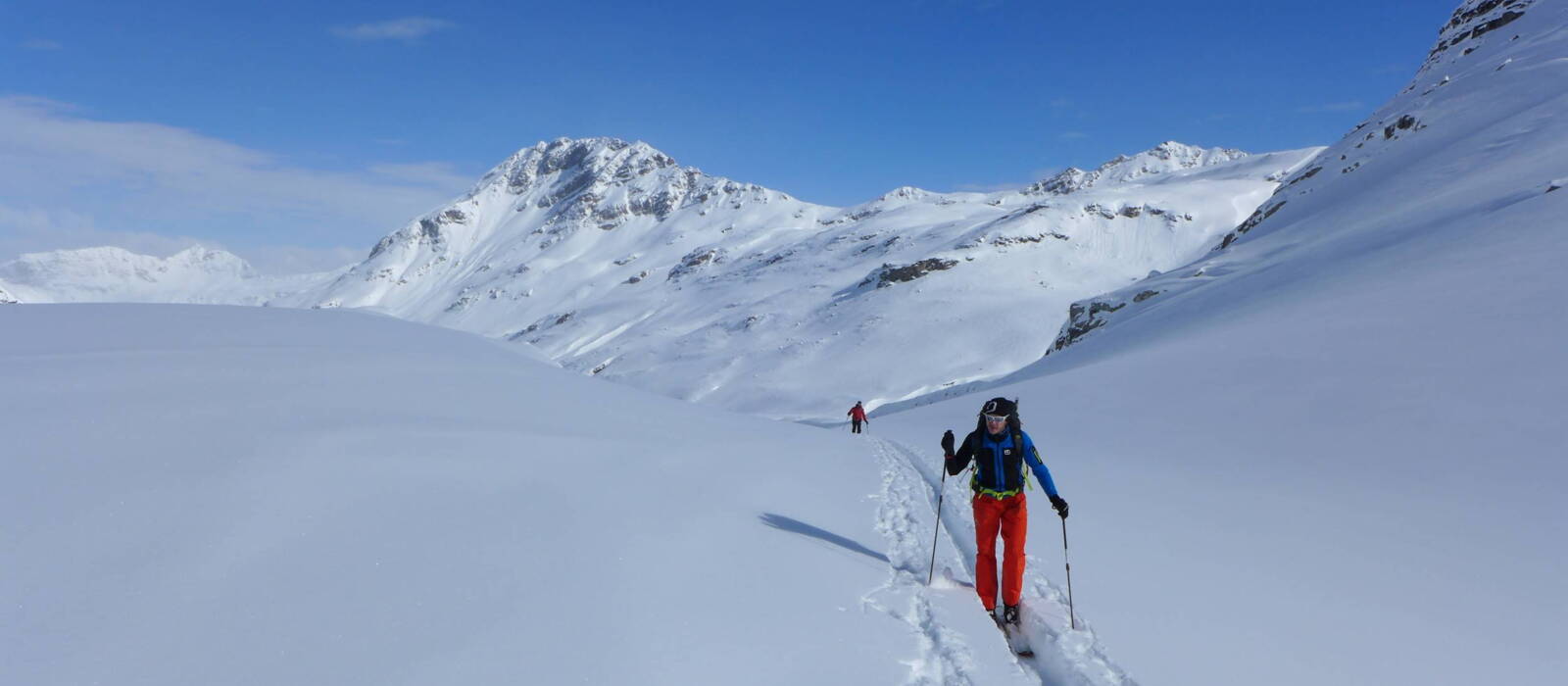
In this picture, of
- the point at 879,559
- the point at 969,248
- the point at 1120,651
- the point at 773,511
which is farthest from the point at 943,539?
the point at 969,248

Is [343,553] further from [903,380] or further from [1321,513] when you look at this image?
[903,380]

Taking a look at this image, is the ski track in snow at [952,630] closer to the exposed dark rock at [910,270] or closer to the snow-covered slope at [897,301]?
the snow-covered slope at [897,301]

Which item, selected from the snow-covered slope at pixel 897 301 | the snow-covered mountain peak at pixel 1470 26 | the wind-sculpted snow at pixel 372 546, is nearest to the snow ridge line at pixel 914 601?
the wind-sculpted snow at pixel 372 546

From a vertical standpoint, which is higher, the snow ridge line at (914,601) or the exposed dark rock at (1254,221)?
the exposed dark rock at (1254,221)

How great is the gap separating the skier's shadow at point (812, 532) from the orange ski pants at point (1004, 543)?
1295 millimetres

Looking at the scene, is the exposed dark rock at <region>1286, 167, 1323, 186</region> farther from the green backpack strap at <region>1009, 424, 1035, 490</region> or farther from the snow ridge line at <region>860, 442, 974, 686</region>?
the green backpack strap at <region>1009, 424, 1035, 490</region>

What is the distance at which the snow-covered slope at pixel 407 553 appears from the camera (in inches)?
159

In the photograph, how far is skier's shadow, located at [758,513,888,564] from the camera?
27.8 ft

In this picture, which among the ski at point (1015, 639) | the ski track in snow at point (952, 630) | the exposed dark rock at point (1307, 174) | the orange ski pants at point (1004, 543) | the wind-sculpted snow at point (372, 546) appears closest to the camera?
the wind-sculpted snow at point (372, 546)

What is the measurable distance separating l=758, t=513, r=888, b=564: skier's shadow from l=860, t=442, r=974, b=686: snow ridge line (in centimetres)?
25

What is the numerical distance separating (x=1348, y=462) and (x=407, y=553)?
13.3m

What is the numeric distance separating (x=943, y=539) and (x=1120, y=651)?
145 inches

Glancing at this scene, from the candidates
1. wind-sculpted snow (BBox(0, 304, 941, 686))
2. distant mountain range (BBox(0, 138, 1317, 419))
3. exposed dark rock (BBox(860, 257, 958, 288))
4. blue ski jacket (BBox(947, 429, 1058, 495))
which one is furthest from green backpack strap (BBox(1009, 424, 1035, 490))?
exposed dark rock (BBox(860, 257, 958, 288))

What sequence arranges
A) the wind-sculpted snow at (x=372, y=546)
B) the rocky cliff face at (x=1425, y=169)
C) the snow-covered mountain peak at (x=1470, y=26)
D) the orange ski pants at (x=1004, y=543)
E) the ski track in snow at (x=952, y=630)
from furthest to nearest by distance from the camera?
the snow-covered mountain peak at (x=1470, y=26) < the rocky cliff face at (x=1425, y=169) < the orange ski pants at (x=1004, y=543) < the ski track in snow at (x=952, y=630) < the wind-sculpted snow at (x=372, y=546)
